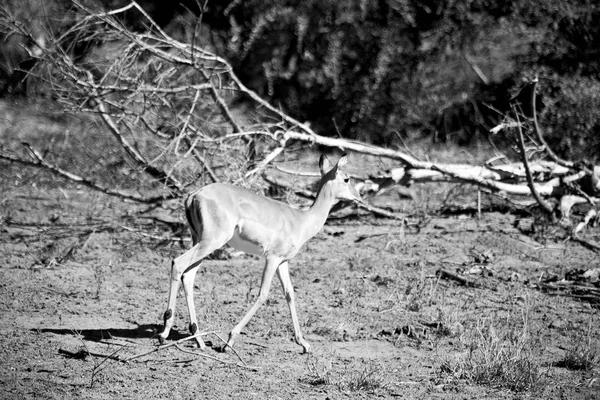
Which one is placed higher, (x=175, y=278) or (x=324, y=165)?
(x=324, y=165)

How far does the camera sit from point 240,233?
6.70 meters

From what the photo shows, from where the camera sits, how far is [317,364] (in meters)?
6.04

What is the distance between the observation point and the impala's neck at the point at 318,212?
7098mm

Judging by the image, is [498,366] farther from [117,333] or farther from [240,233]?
[117,333]

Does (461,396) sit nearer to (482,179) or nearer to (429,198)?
(482,179)

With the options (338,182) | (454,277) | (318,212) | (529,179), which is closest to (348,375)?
(318,212)

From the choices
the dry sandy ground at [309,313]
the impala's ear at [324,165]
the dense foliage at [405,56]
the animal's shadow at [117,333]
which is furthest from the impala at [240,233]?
the dense foliage at [405,56]

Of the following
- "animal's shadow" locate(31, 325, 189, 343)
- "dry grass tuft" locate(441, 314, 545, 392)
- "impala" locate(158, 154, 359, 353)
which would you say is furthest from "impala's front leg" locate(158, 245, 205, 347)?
"dry grass tuft" locate(441, 314, 545, 392)

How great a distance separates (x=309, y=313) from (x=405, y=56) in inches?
283

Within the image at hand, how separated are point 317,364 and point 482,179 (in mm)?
4223

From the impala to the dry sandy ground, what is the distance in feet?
1.05

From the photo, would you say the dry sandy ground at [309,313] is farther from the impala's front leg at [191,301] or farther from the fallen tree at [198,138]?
the fallen tree at [198,138]

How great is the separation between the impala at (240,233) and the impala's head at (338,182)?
1.19 feet

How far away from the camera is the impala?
636cm
